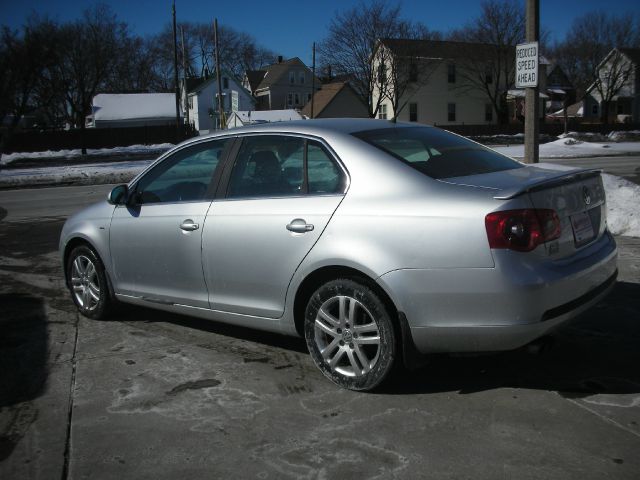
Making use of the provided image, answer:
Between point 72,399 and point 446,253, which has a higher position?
point 446,253

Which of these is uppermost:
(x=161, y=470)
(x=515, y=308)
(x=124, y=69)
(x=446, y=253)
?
(x=124, y=69)

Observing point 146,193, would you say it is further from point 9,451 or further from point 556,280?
point 556,280

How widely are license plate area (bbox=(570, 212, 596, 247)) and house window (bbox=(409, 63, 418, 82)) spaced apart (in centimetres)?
4885

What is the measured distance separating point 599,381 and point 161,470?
2512 millimetres

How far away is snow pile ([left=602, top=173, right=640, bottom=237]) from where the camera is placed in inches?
327

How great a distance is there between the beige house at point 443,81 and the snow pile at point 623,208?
41122 millimetres

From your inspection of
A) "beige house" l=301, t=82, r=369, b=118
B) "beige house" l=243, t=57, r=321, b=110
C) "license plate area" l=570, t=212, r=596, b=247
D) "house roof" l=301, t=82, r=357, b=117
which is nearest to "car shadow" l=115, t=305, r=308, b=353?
"license plate area" l=570, t=212, r=596, b=247

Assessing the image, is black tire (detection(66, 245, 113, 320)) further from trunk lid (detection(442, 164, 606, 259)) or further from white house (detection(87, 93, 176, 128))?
white house (detection(87, 93, 176, 128))

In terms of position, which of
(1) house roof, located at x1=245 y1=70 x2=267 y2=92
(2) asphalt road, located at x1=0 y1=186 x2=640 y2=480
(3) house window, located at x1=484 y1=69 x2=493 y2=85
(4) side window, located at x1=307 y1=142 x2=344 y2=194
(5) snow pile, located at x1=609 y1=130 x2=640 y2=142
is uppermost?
(1) house roof, located at x1=245 y1=70 x2=267 y2=92

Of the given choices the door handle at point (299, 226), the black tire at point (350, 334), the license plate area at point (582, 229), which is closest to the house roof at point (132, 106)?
the door handle at point (299, 226)

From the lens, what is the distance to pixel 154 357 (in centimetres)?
459

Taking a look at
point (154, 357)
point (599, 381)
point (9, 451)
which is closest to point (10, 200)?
point (154, 357)

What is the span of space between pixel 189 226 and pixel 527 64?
21.3 feet

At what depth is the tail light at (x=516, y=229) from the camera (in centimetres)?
324
